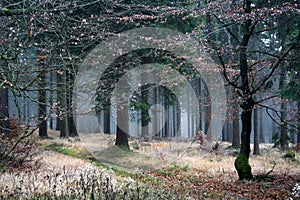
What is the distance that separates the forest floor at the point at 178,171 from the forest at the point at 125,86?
0.15 ft

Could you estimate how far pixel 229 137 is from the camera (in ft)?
106

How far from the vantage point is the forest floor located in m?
7.83

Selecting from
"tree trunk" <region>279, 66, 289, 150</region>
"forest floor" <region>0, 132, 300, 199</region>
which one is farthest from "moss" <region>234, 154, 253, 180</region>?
"tree trunk" <region>279, 66, 289, 150</region>

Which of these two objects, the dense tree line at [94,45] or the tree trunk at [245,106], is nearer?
the dense tree line at [94,45]

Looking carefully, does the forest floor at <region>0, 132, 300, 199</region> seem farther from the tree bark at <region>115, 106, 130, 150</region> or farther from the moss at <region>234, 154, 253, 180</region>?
the tree bark at <region>115, 106, 130, 150</region>

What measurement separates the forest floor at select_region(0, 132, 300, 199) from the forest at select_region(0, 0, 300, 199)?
0.05 meters

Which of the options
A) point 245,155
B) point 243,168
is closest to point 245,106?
point 245,155

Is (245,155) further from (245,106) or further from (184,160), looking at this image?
(184,160)

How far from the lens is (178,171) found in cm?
1209

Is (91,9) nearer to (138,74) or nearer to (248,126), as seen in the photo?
(138,74)

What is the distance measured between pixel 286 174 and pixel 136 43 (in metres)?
7.77

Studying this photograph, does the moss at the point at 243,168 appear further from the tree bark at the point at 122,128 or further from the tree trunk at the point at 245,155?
the tree bark at the point at 122,128

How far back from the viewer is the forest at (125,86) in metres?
6.40

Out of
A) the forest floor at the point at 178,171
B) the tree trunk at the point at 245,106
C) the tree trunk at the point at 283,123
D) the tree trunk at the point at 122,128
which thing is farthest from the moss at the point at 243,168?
the tree trunk at the point at 122,128
